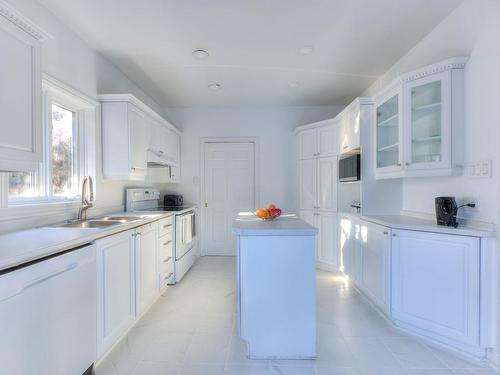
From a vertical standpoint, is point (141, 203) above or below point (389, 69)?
below

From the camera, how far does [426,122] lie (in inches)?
89.9

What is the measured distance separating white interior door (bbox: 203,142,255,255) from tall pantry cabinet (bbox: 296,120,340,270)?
3.24 feet

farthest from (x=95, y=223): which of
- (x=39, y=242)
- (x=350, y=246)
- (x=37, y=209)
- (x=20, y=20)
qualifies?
(x=350, y=246)

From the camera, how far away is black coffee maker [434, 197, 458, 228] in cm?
199

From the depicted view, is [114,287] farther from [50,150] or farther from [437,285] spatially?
[437,285]

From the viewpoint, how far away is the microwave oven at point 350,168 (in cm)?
306

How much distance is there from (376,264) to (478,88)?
1593mm

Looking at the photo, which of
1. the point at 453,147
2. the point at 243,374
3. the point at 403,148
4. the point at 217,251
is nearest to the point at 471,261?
the point at 453,147

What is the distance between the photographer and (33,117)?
152 cm

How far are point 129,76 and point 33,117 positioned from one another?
201 cm

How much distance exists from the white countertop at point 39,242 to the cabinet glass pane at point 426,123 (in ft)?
8.21

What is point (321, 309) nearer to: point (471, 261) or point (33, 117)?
point (471, 261)

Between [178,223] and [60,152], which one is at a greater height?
[60,152]

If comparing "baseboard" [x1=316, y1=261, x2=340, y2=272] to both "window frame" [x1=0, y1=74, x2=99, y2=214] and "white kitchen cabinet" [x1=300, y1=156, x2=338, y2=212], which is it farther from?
"window frame" [x1=0, y1=74, x2=99, y2=214]
